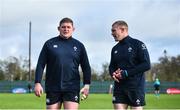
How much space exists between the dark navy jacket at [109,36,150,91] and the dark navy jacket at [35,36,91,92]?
0.61 metres

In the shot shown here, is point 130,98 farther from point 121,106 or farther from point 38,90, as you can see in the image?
point 38,90

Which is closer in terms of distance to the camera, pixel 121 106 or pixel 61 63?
pixel 61 63

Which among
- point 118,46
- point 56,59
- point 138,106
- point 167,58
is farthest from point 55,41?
point 167,58

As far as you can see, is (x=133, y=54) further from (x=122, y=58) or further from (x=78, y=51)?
(x=78, y=51)

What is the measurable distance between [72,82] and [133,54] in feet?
3.79

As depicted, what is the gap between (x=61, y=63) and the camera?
9.25 meters

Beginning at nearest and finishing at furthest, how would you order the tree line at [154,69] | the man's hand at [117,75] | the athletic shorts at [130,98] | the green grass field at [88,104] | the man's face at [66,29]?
the man's face at [66,29] → the man's hand at [117,75] → the athletic shorts at [130,98] → the green grass field at [88,104] → the tree line at [154,69]

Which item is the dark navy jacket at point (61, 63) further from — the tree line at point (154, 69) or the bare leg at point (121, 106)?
the tree line at point (154, 69)

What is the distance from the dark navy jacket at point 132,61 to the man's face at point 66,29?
93 cm

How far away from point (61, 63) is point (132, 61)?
1.24 metres

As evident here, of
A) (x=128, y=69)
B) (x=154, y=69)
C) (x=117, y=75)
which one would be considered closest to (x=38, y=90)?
(x=117, y=75)

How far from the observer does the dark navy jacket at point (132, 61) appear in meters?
9.44

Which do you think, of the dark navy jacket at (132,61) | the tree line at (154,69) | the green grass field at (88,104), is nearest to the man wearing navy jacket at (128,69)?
the dark navy jacket at (132,61)

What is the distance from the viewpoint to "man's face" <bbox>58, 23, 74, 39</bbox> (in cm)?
921
